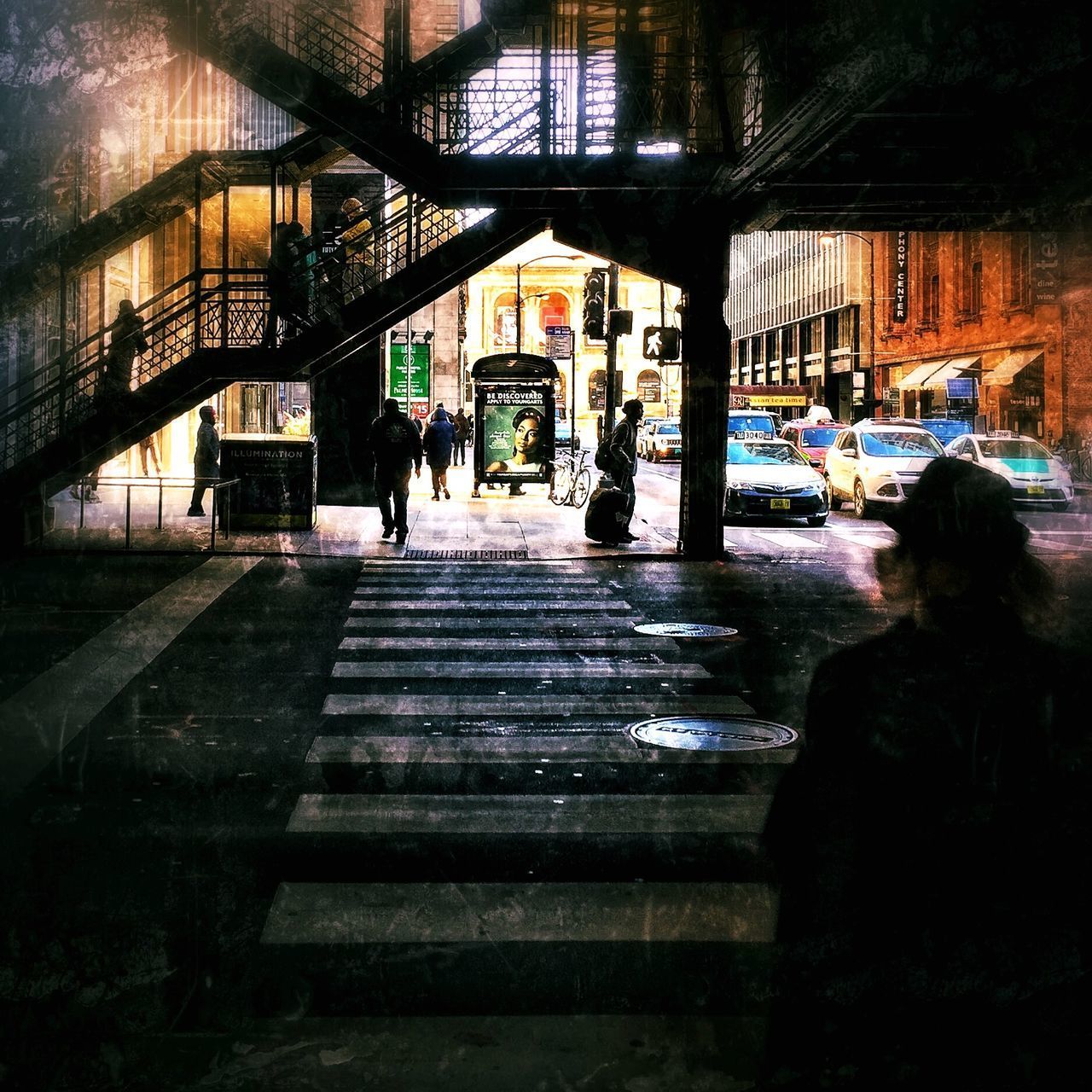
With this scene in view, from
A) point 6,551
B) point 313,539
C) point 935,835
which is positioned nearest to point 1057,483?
point 313,539

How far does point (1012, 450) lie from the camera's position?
86.5 ft

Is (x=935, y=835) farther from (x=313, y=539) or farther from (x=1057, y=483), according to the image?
(x=1057, y=483)

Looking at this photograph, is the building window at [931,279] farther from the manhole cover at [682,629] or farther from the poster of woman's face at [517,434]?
the manhole cover at [682,629]

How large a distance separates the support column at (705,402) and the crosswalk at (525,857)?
7622 mm

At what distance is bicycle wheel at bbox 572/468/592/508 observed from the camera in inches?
1040

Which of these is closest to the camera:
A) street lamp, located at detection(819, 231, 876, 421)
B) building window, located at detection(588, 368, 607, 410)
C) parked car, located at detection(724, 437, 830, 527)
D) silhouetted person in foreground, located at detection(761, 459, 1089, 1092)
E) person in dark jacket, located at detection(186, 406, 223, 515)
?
silhouetted person in foreground, located at detection(761, 459, 1089, 1092)

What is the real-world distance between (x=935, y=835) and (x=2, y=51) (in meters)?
20.8

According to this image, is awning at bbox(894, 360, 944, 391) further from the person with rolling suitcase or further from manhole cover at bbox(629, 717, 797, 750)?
manhole cover at bbox(629, 717, 797, 750)

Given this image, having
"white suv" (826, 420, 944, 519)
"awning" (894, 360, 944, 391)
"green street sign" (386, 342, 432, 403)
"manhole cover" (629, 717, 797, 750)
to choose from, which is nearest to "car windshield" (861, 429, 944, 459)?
"white suv" (826, 420, 944, 519)

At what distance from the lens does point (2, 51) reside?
Answer: 63.5 ft

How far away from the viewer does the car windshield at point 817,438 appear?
4047 centimetres

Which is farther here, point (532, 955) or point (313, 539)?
point (313, 539)

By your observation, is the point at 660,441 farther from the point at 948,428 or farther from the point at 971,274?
the point at 948,428

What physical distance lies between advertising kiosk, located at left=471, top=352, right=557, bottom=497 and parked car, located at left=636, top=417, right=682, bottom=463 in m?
20.3
